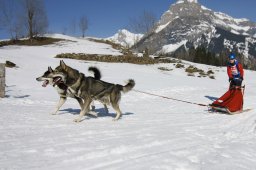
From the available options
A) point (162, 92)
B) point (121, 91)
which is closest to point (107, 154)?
point (121, 91)

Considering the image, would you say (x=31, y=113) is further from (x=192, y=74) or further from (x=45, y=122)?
(x=192, y=74)

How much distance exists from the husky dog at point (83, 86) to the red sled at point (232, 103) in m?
3.91

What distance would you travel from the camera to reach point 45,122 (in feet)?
27.5

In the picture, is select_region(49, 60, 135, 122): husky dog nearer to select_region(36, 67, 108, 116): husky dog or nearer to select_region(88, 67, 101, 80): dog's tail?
select_region(36, 67, 108, 116): husky dog

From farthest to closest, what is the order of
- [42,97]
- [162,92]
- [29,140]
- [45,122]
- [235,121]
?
1. [162,92]
2. [42,97]
3. [235,121]
4. [45,122]
5. [29,140]

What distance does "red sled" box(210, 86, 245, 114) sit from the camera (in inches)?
429

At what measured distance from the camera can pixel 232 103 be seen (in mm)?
11055

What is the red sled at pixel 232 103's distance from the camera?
10.9 m

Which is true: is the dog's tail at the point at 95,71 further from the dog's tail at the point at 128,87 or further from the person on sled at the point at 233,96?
the person on sled at the point at 233,96

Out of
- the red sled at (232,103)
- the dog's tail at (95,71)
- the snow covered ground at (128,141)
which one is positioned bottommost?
the snow covered ground at (128,141)

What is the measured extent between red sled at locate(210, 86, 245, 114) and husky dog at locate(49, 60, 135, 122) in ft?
12.8

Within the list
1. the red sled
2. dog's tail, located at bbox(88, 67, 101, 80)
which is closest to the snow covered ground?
the red sled

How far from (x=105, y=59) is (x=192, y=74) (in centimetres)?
919

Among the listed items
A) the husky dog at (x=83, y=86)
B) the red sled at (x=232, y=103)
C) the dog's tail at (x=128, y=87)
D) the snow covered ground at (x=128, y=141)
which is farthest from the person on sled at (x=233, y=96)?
the husky dog at (x=83, y=86)
